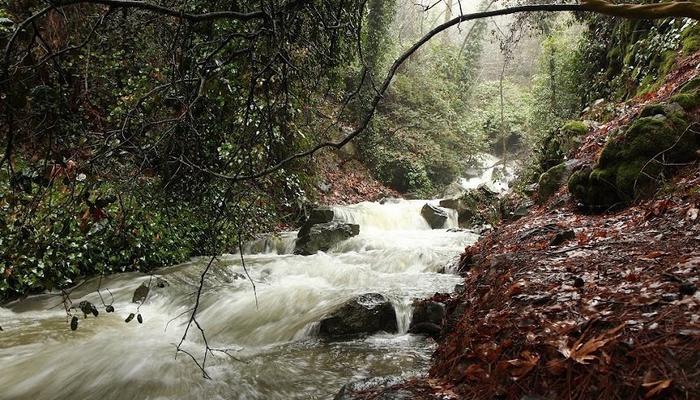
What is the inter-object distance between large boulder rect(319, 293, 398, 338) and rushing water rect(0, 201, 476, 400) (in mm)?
136

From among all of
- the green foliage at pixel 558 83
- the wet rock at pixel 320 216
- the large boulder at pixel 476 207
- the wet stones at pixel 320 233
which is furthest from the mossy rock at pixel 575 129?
the wet rock at pixel 320 216

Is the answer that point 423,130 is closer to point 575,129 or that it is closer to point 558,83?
point 558,83

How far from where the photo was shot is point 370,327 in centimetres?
510

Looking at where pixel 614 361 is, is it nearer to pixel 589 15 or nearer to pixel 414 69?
pixel 589 15

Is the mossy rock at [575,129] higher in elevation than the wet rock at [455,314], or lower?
higher

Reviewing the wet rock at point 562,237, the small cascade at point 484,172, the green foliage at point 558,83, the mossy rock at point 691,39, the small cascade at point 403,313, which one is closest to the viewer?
the wet rock at point 562,237

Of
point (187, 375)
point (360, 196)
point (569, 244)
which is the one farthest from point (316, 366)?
point (360, 196)

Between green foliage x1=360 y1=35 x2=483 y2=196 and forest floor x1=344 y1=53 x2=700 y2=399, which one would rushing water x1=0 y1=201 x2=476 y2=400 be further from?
green foliage x1=360 y1=35 x2=483 y2=196

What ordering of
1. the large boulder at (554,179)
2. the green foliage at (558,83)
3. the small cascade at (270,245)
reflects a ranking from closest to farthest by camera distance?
the large boulder at (554,179) < the small cascade at (270,245) < the green foliage at (558,83)

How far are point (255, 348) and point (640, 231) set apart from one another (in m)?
4.27

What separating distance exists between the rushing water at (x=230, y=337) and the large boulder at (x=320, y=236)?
71 centimetres

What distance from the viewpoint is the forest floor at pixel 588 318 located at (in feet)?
6.72

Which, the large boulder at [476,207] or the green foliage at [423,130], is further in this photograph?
the green foliage at [423,130]

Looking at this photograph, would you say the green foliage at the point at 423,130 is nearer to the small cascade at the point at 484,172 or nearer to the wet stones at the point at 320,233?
the small cascade at the point at 484,172
